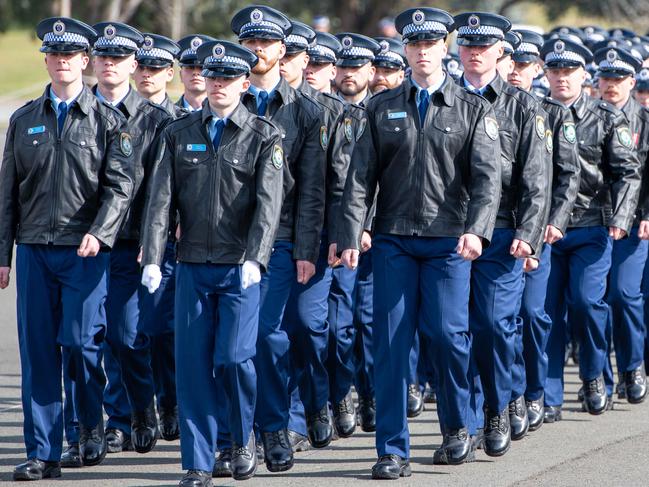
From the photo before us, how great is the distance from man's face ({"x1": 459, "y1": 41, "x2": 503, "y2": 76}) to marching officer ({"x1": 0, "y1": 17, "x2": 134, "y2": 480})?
6.76ft

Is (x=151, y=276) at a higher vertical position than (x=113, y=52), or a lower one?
lower

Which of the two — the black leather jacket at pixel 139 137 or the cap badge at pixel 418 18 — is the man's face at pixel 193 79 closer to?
the black leather jacket at pixel 139 137

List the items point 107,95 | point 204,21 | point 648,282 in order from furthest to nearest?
1. point 204,21
2. point 648,282
3. point 107,95

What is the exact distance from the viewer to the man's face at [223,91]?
7.48 meters

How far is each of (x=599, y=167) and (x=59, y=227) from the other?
3902 mm

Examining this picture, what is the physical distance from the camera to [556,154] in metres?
9.11

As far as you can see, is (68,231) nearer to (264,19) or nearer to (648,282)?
(264,19)

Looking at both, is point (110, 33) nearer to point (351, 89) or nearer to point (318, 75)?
point (318, 75)

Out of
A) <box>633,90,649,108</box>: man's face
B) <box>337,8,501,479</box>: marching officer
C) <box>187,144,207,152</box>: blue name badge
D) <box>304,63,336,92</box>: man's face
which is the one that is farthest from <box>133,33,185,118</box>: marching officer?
<box>633,90,649,108</box>: man's face

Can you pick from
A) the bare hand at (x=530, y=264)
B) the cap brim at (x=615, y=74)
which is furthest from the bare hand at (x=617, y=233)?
the cap brim at (x=615, y=74)

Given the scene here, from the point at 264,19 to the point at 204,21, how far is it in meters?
32.4

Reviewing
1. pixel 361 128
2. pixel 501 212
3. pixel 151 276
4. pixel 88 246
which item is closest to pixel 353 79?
pixel 501 212

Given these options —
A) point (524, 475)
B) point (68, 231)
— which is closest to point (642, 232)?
point (524, 475)

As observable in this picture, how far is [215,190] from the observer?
24.3 ft
